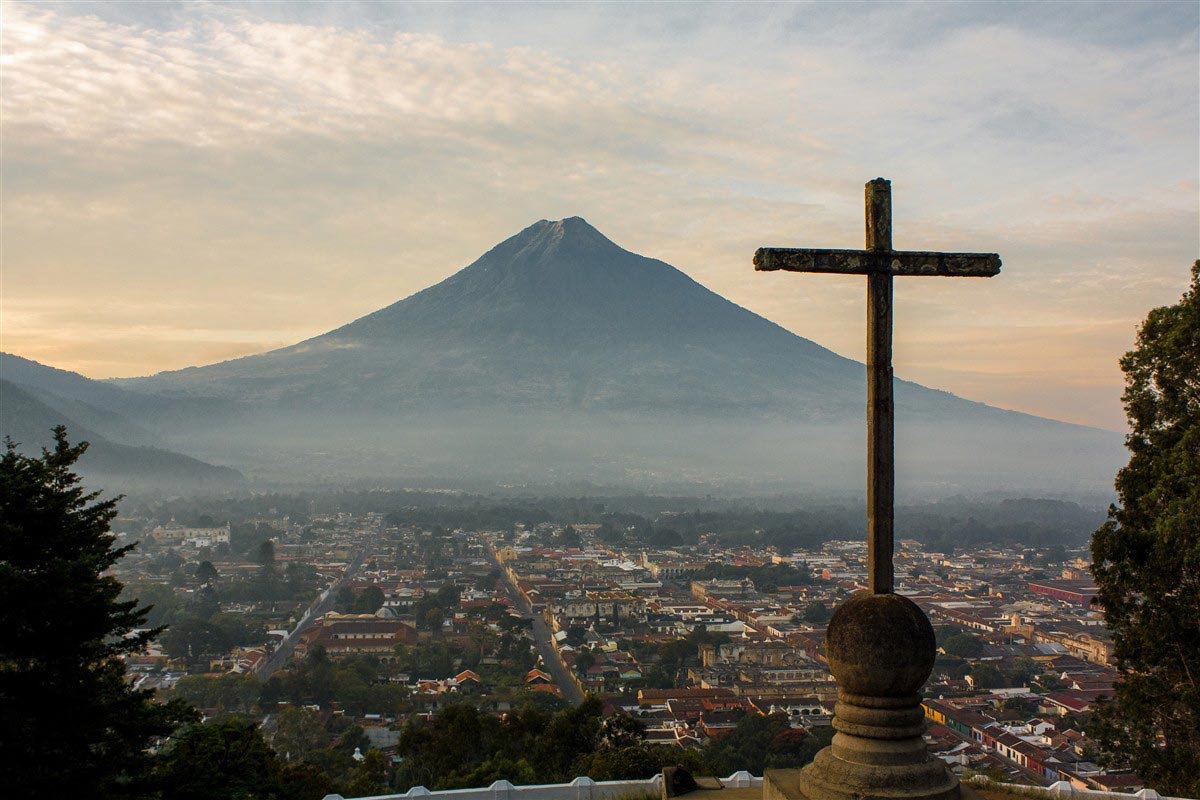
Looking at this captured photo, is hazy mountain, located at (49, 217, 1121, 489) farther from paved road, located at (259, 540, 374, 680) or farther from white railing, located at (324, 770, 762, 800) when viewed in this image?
white railing, located at (324, 770, 762, 800)

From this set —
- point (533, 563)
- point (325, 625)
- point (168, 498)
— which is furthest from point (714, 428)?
point (325, 625)

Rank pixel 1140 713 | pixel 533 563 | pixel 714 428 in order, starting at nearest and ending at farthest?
pixel 1140 713 → pixel 533 563 → pixel 714 428

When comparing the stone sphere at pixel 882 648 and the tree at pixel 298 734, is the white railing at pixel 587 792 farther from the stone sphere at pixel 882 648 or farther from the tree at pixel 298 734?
the tree at pixel 298 734

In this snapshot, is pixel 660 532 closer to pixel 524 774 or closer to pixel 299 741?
pixel 299 741

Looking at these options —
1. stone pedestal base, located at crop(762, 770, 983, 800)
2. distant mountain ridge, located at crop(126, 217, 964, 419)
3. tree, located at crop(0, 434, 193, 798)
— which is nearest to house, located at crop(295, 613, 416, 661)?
tree, located at crop(0, 434, 193, 798)

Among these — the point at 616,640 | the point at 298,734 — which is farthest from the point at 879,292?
the point at 616,640

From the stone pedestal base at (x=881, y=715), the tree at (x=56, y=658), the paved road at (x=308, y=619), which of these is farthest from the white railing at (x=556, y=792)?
the paved road at (x=308, y=619)
